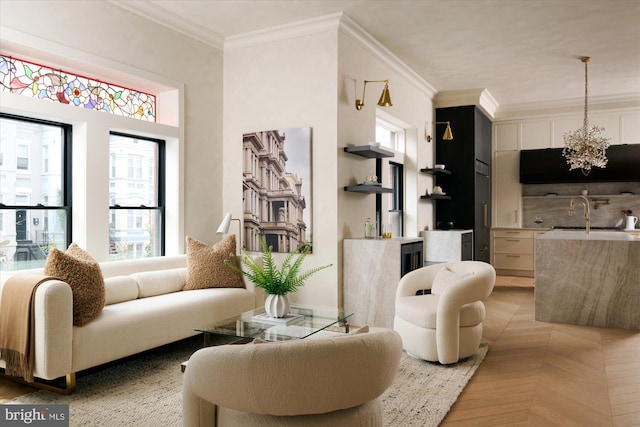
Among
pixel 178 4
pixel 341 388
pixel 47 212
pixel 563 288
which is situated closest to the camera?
pixel 341 388

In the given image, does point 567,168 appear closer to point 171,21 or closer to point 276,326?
point 171,21

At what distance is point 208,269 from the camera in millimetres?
4348

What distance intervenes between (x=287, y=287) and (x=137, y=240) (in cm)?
213

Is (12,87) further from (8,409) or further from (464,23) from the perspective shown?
(464,23)

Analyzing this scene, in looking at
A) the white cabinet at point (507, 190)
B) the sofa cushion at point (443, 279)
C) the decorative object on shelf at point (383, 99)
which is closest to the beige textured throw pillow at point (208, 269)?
the sofa cushion at point (443, 279)

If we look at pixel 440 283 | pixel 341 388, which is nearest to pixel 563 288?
pixel 440 283

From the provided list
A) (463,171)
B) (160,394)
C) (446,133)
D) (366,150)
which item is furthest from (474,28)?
(160,394)

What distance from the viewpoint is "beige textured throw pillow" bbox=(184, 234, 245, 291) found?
14.2 feet

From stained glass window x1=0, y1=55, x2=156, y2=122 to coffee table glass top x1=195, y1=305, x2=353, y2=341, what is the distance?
2.31m

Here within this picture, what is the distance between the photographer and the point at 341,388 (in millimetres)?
1678

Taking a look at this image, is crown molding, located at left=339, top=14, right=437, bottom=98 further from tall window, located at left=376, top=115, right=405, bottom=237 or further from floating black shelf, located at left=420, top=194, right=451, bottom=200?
floating black shelf, located at left=420, top=194, right=451, bottom=200

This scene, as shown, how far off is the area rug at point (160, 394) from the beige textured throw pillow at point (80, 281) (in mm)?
455

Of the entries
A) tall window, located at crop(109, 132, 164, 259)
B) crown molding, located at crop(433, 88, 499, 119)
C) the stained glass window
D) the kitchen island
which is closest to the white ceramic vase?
tall window, located at crop(109, 132, 164, 259)

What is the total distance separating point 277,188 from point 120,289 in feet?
6.22
